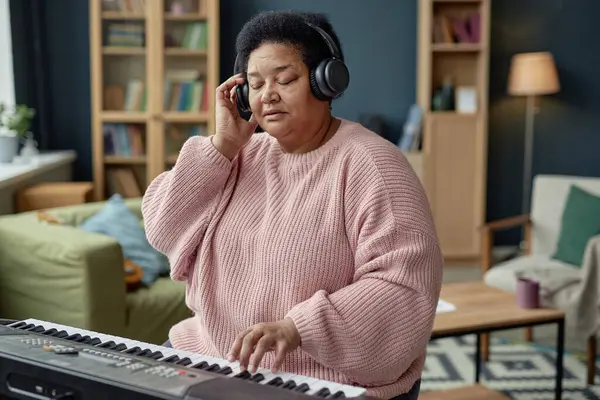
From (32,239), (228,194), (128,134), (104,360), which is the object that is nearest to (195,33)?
(128,134)

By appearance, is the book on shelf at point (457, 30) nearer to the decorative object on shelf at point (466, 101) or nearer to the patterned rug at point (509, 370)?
the decorative object on shelf at point (466, 101)

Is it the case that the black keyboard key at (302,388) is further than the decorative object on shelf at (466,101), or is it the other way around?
the decorative object on shelf at (466,101)

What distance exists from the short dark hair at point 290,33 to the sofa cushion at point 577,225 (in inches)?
106

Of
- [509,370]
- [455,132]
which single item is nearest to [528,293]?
[509,370]

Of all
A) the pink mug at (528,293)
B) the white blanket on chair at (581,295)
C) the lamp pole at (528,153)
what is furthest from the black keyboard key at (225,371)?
the lamp pole at (528,153)

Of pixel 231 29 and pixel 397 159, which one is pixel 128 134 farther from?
pixel 397 159

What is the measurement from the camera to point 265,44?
141cm

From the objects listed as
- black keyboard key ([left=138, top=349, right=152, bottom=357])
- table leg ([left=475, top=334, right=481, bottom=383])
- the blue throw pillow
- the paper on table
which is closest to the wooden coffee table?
the paper on table

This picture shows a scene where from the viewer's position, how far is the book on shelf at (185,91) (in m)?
4.89

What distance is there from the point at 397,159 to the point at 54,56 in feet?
13.7

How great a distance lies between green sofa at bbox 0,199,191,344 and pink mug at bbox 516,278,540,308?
4.37ft

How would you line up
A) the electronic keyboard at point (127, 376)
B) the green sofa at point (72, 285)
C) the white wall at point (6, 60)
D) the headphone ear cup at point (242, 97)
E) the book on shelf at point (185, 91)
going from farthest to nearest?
the book on shelf at point (185, 91) < the white wall at point (6, 60) < the green sofa at point (72, 285) < the headphone ear cup at point (242, 97) < the electronic keyboard at point (127, 376)

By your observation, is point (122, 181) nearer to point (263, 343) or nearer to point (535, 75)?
point (535, 75)

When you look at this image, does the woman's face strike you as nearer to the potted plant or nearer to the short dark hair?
the short dark hair
